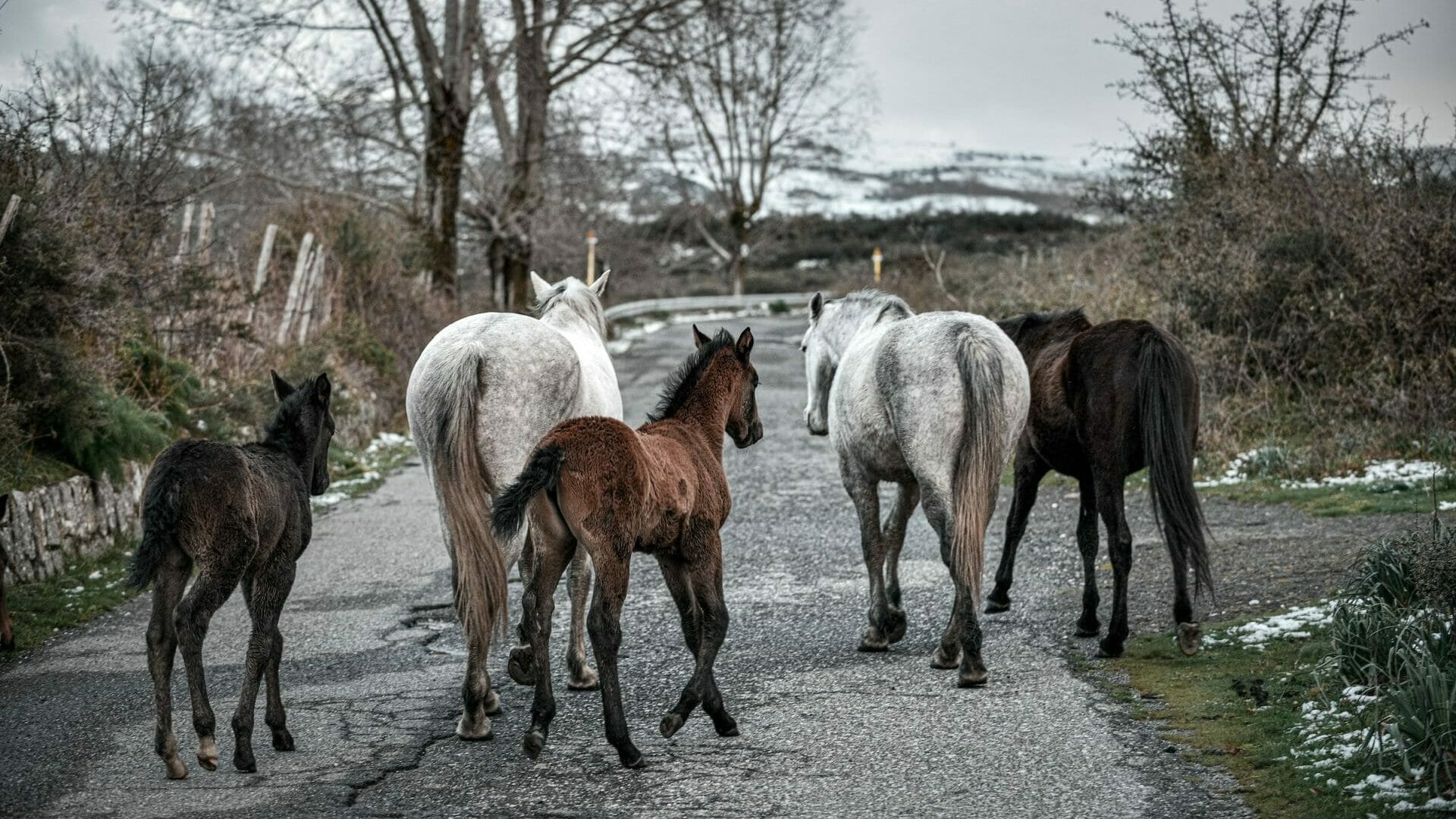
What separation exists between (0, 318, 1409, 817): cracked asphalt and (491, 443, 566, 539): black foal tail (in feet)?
3.31

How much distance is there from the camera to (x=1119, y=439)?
7.11 meters

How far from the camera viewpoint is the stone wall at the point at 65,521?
26.8ft

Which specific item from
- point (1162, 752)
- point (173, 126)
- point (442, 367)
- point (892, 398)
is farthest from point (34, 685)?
point (173, 126)

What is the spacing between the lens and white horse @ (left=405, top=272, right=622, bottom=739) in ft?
19.3

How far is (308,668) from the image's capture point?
22.3ft

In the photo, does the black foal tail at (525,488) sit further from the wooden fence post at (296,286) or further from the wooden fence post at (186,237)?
the wooden fence post at (296,286)

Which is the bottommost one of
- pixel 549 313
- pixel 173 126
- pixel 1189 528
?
pixel 1189 528

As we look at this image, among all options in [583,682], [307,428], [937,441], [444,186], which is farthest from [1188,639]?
[444,186]

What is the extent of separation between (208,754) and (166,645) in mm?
498

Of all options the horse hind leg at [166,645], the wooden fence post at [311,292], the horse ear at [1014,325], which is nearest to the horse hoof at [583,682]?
the horse hind leg at [166,645]

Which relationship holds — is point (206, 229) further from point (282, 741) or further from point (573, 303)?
point (282, 741)

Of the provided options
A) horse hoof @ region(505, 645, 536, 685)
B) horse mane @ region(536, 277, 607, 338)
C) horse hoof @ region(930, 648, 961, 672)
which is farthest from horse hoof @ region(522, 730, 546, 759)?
horse mane @ region(536, 277, 607, 338)

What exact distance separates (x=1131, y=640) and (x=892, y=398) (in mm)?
1869

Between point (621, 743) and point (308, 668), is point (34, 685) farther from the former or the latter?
point (621, 743)
